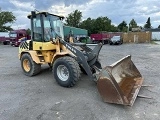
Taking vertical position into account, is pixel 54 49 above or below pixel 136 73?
above

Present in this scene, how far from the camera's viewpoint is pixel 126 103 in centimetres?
444

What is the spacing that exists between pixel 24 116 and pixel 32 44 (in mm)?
3904

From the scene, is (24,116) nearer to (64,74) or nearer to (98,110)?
(98,110)

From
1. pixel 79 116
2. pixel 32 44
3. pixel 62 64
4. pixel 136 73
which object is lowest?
pixel 79 116

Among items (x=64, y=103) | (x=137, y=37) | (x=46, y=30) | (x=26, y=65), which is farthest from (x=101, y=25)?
(x=64, y=103)

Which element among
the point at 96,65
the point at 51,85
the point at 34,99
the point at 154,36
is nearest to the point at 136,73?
the point at 96,65

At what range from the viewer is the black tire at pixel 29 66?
7.50 metres

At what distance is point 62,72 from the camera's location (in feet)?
20.7

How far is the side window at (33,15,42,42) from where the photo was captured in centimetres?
716

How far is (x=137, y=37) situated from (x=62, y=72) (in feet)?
106

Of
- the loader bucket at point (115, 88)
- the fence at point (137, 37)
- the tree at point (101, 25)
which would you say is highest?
the tree at point (101, 25)

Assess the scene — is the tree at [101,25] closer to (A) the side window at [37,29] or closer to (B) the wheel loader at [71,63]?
(B) the wheel loader at [71,63]

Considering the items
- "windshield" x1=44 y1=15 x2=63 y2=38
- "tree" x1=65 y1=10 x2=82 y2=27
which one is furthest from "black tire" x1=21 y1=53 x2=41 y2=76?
"tree" x1=65 y1=10 x2=82 y2=27

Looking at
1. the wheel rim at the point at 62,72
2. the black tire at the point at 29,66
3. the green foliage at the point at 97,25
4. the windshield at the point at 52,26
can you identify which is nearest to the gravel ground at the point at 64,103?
the wheel rim at the point at 62,72
